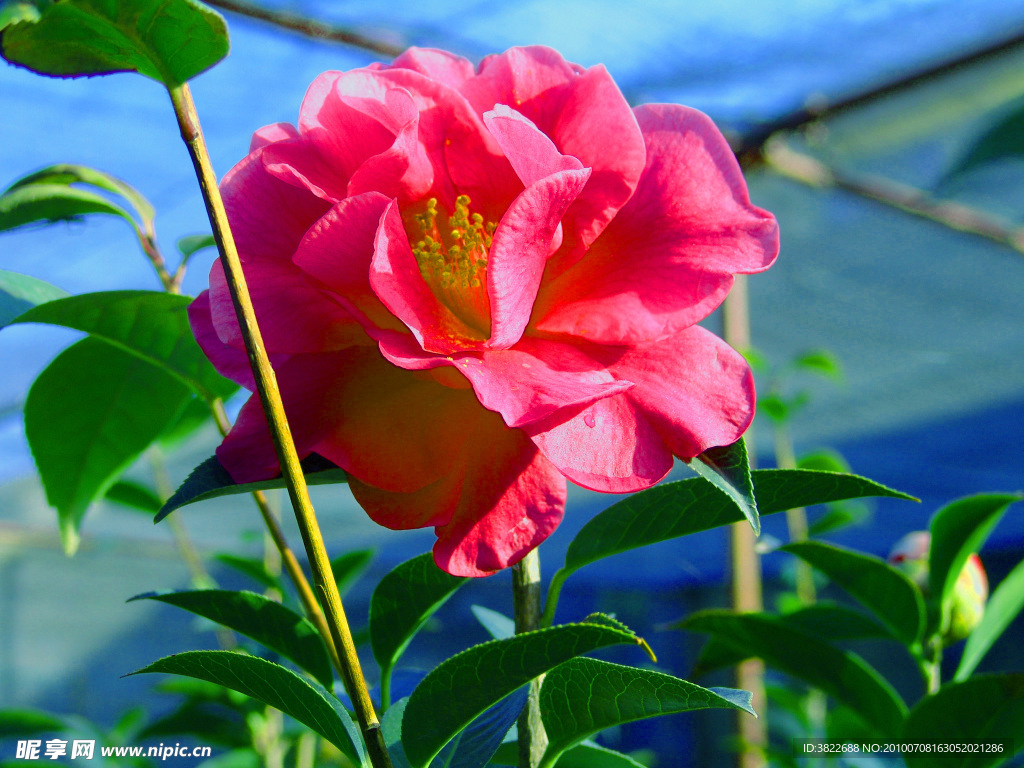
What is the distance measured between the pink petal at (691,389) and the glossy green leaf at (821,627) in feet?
1.41

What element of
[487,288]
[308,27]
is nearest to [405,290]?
[487,288]

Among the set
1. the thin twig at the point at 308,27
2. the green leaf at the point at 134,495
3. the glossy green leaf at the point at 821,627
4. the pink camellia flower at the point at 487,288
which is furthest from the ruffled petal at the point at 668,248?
the thin twig at the point at 308,27

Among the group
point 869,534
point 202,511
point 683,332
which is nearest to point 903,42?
point 683,332

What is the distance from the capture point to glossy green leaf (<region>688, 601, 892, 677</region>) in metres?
0.66

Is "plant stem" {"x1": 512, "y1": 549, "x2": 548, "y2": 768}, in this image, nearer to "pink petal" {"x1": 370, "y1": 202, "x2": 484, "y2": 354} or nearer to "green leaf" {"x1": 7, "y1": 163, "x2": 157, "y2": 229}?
"pink petal" {"x1": 370, "y1": 202, "x2": 484, "y2": 354}

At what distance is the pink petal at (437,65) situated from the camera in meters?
0.35

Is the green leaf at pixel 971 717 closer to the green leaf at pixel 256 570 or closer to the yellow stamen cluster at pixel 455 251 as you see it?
the yellow stamen cluster at pixel 455 251

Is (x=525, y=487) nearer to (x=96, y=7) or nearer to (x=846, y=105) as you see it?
(x=96, y=7)

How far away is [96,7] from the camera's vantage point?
276mm

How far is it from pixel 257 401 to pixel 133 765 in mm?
1085

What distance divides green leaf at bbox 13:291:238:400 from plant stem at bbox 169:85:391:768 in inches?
9.2

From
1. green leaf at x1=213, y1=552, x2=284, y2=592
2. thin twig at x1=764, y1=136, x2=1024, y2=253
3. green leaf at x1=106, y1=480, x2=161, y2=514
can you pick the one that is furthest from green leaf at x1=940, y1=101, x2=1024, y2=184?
thin twig at x1=764, y1=136, x2=1024, y2=253

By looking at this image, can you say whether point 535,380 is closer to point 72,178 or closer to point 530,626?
point 530,626

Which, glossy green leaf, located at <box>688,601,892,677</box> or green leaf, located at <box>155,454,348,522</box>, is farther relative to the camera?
glossy green leaf, located at <box>688,601,892,677</box>
